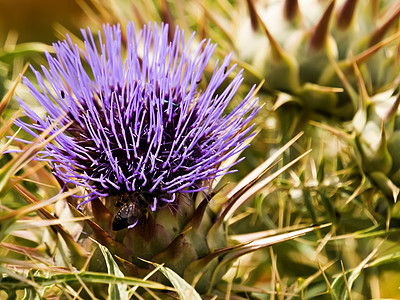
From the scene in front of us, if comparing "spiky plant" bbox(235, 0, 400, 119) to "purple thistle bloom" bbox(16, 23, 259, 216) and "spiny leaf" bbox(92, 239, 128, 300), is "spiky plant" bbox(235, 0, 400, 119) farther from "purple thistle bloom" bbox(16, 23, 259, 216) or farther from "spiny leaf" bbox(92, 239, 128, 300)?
"spiny leaf" bbox(92, 239, 128, 300)

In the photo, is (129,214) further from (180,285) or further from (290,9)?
(290,9)

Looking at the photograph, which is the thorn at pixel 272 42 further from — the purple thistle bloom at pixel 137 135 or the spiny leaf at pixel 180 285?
the spiny leaf at pixel 180 285

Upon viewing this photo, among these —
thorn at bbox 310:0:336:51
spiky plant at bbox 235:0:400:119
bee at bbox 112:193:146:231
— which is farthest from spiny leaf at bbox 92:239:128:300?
thorn at bbox 310:0:336:51

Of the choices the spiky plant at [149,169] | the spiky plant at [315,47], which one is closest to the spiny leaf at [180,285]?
the spiky plant at [149,169]

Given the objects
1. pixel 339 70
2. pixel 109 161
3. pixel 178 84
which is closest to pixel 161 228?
pixel 109 161

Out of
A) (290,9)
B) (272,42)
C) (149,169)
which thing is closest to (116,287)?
(149,169)

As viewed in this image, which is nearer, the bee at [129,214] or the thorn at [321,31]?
the bee at [129,214]
